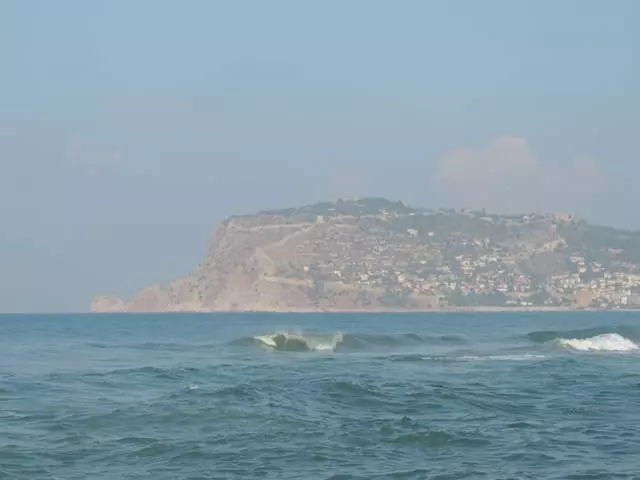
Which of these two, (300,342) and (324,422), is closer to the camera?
(324,422)

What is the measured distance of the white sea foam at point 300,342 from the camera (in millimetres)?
56219

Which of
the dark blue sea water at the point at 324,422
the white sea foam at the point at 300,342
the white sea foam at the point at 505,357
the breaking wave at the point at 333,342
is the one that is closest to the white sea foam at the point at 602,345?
the white sea foam at the point at 505,357

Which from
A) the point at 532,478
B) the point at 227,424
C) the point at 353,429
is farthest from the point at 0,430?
the point at 532,478

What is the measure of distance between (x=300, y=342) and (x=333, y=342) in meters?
4.10

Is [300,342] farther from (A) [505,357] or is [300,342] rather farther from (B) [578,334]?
(B) [578,334]

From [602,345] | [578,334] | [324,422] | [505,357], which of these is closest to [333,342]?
[602,345]

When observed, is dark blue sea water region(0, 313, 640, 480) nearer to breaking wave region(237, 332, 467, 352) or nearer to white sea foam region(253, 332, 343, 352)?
white sea foam region(253, 332, 343, 352)

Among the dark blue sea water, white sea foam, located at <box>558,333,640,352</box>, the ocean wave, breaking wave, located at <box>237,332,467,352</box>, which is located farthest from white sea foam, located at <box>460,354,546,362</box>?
the ocean wave

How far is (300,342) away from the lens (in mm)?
57375

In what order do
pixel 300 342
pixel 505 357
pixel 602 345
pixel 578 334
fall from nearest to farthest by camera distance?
pixel 505 357 → pixel 602 345 → pixel 300 342 → pixel 578 334

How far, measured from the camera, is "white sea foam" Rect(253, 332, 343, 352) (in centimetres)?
5622

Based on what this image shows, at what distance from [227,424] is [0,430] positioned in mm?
4781

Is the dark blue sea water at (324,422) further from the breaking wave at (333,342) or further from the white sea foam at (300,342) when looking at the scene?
the breaking wave at (333,342)

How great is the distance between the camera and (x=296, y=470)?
17031 millimetres
